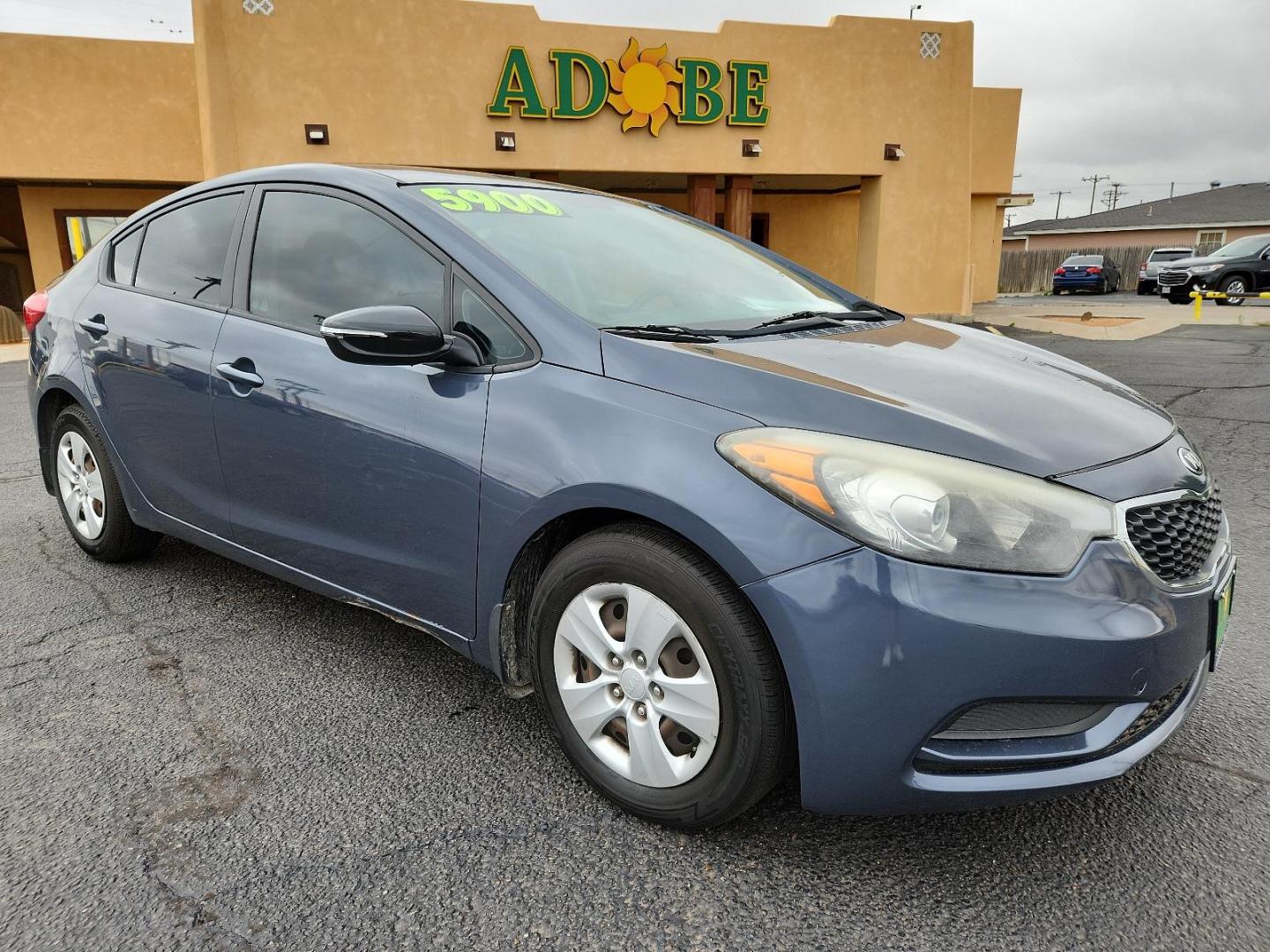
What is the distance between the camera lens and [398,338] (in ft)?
7.39

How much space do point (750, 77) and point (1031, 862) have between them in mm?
15706

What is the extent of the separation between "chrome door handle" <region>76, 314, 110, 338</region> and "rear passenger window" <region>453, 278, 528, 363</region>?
186 cm

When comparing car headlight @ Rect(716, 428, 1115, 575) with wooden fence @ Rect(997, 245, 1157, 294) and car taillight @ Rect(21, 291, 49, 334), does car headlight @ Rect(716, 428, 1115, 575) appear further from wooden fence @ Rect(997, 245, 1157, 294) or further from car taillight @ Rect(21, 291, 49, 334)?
wooden fence @ Rect(997, 245, 1157, 294)

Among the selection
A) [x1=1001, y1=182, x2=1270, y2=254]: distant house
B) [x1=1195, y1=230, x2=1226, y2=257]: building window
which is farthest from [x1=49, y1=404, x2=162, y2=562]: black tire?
[x1=1195, y1=230, x2=1226, y2=257]: building window

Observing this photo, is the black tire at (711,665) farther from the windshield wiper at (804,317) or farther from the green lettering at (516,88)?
the green lettering at (516,88)

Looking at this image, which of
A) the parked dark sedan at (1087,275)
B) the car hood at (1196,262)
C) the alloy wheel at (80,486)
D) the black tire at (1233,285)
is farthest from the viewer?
the parked dark sedan at (1087,275)

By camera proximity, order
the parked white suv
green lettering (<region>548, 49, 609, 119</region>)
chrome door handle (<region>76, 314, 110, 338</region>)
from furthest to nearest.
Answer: the parked white suv, green lettering (<region>548, 49, 609, 119</region>), chrome door handle (<region>76, 314, 110, 338</region>)

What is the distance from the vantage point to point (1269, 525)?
448 centimetres

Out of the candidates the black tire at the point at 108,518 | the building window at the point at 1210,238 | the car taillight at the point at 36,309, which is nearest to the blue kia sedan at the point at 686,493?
the black tire at the point at 108,518

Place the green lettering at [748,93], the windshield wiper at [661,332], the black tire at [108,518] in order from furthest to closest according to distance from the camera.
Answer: the green lettering at [748,93] < the black tire at [108,518] < the windshield wiper at [661,332]

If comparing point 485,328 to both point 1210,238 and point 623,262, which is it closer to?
point 623,262

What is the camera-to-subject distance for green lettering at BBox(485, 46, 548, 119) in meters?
14.6

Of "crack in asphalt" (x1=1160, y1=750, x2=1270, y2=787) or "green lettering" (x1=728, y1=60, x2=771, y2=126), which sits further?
"green lettering" (x1=728, y1=60, x2=771, y2=126)

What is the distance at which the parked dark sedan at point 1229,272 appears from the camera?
925 inches
